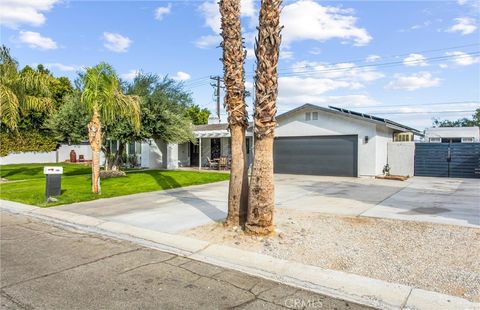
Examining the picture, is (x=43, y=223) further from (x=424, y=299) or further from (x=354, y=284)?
(x=424, y=299)

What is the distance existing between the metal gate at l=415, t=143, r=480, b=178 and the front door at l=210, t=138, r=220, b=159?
1236 cm

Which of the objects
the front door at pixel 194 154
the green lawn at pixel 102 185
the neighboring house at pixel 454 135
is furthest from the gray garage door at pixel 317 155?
the neighboring house at pixel 454 135

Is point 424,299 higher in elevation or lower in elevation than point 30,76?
lower

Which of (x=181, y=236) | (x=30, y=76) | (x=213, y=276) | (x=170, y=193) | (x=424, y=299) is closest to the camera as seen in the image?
(x=424, y=299)

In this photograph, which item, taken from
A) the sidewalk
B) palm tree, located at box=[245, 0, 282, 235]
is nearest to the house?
palm tree, located at box=[245, 0, 282, 235]

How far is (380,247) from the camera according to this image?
234 inches

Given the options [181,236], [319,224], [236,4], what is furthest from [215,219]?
[236,4]

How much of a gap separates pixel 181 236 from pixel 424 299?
13.9 ft

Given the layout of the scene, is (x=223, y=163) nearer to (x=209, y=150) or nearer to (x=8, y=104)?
(x=209, y=150)

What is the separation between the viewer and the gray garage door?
19000 mm

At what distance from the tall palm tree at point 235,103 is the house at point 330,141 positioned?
11520mm

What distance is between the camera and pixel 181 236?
684 cm

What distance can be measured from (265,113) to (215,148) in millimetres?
18757

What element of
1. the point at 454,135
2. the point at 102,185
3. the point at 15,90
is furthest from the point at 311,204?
the point at 454,135
